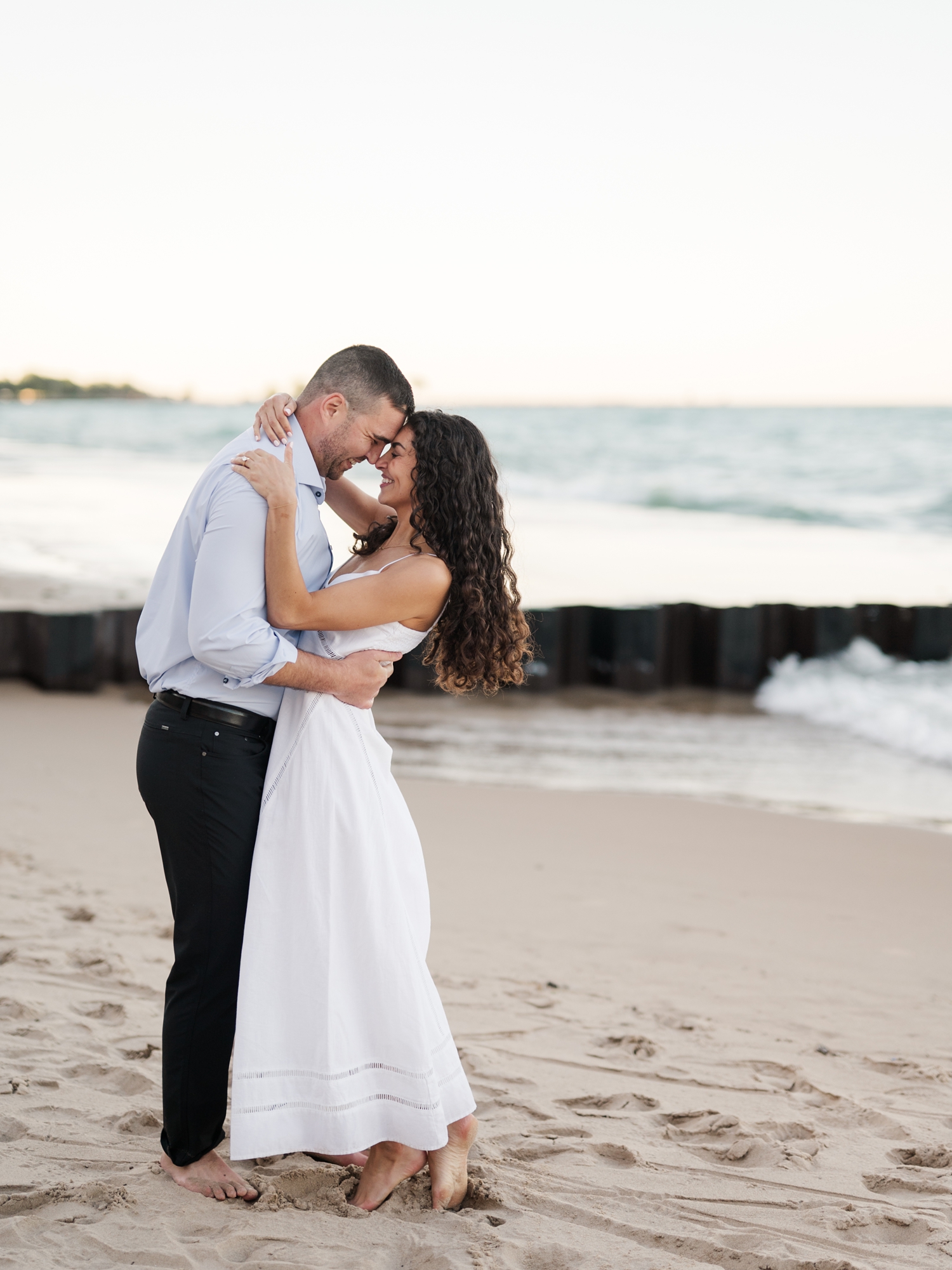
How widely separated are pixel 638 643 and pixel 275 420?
784 cm

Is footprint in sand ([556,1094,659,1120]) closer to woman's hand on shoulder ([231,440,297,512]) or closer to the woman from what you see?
the woman

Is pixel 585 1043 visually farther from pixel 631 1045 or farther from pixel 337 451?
pixel 337 451

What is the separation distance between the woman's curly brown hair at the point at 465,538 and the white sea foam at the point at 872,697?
6498 mm

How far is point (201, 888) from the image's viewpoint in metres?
2.84

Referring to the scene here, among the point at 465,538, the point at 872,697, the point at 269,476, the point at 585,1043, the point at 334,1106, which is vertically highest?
the point at 269,476

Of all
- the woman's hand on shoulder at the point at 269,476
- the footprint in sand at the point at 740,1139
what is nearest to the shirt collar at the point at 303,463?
the woman's hand on shoulder at the point at 269,476

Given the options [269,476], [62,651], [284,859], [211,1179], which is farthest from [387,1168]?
[62,651]

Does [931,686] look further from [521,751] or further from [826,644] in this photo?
[521,751]

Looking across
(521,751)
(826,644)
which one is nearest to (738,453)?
(826,644)

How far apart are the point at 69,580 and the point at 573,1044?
10310 mm

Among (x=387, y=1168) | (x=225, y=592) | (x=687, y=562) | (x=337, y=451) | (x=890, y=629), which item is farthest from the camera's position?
(x=687, y=562)

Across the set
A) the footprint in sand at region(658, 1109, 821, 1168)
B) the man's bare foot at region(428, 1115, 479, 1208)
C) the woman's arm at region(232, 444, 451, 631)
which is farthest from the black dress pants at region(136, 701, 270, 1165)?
the footprint in sand at region(658, 1109, 821, 1168)

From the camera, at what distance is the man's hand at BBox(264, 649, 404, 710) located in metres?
2.78

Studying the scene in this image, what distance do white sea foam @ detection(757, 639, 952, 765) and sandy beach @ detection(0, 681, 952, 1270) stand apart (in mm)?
3003
